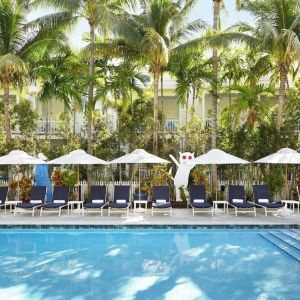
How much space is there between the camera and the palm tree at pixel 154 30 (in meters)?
15.9

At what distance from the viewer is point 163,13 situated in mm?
16359

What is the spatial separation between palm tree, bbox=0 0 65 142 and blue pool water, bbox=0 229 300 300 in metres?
6.76

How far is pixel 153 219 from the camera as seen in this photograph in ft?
42.5

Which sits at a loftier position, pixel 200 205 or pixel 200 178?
pixel 200 178

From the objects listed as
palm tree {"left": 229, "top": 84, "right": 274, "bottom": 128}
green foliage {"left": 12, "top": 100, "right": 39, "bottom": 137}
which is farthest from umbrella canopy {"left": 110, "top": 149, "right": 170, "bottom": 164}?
green foliage {"left": 12, "top": 100, "right": 39, "bottom": 137}

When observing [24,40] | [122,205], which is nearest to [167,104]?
[24,40]

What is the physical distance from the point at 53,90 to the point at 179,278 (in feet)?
36.3

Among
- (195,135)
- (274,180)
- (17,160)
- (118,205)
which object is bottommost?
(118,205)

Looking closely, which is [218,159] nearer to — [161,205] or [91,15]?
[161,205]

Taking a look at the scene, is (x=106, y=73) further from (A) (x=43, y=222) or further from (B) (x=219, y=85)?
(A) (x=43, y=222)

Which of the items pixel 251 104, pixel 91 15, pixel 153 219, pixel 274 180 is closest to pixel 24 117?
pixel 91 15

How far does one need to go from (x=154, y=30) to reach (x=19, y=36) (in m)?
5.44

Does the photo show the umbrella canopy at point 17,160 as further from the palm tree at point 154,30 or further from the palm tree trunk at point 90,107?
the palm tree at point 154,30

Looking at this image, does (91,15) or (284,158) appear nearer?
(284,158)
